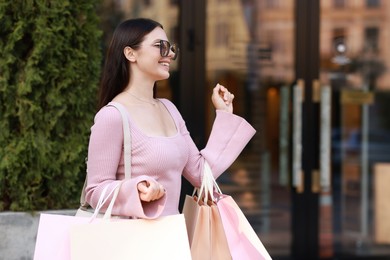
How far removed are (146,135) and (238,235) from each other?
0.50 metres

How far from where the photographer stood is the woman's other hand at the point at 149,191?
239cm

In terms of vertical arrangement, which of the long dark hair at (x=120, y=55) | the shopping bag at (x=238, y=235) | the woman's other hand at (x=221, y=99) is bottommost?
the shopping bag at (x=238, y=235)

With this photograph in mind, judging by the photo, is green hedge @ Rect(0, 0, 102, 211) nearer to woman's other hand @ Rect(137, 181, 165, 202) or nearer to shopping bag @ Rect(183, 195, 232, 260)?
shopping bag @ Rect(183, 195, 232, 260)

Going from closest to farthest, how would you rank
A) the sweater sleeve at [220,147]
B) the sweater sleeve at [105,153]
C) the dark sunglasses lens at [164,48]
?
the sweater sleeve at [105,153]
the dark sunglasses lens at [164,48]
the sweater sleeve at [220,147]

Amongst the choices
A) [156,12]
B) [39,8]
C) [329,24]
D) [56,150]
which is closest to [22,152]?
[56,150]

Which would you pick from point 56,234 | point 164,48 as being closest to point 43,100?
point 164,48

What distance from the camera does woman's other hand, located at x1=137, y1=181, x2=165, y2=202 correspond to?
239 centimetres

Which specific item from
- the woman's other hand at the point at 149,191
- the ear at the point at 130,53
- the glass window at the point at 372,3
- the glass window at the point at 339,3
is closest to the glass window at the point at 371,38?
the glass window at the point at 372,3

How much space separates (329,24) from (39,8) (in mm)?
2969

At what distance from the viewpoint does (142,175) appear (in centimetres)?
254

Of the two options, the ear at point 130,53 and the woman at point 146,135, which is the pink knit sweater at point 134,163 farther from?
the ear at point 130,53

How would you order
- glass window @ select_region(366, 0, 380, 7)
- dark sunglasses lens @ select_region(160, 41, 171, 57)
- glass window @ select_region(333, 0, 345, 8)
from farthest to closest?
glass window @ select_region(366, 0, 380, 7) → glass window @ select_region(333, 0, 345, 8) → dark sunglasses lens @ select_region(160, 41, 171, 57)

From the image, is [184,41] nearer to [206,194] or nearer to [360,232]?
[360,232]

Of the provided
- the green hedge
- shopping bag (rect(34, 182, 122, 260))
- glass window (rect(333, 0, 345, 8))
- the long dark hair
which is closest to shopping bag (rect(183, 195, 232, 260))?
shopping bag (rect(34, 182, 122, 260))
